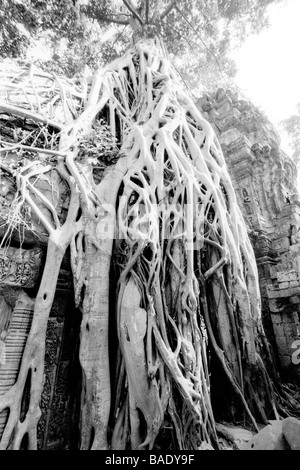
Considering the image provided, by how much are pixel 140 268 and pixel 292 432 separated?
1.32 meters

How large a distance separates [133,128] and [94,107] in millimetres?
497

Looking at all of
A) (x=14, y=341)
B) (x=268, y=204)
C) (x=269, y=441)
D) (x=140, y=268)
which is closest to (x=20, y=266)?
(x=14, y=341)

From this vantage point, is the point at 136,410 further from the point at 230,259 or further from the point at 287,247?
the point at 287,247

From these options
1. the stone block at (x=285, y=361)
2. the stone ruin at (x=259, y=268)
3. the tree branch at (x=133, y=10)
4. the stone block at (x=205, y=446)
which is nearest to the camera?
the stone block at (x=205, y=446)

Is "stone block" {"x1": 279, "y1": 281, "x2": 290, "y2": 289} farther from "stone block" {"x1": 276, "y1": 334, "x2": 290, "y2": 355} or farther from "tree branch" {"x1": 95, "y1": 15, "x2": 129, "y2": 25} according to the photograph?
"tree branch" {"x1": 95, "y1": 15, "x2": 129, "y2": 25}

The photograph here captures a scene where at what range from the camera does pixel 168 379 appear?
1.62 m

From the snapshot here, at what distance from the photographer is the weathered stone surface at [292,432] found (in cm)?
136

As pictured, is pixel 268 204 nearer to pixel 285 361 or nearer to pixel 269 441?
pixel 285 361

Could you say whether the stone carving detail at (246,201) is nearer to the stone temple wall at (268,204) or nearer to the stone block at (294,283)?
the stone temple wall at (268,204)

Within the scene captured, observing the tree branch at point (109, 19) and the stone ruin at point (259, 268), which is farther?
the tree branch at point (109, 19)

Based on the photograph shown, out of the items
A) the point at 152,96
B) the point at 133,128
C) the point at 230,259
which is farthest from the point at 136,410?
the point at 152,96

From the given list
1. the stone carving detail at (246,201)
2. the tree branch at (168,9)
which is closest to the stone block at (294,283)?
the stone carving detail at (246,201)

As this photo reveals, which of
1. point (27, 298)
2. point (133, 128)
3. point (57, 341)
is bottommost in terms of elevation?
point (57, 341)

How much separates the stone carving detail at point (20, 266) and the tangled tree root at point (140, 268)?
0.12m
